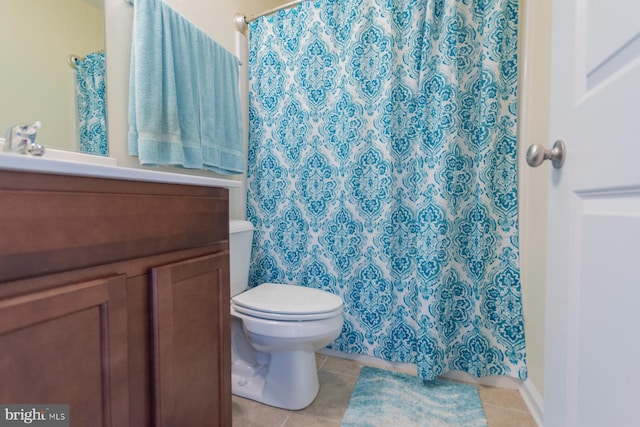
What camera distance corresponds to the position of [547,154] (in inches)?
21.8

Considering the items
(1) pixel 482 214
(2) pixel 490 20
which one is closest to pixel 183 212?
(1) pixel 482 214

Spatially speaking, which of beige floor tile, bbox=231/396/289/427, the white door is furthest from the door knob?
beige floor tile, bbox=231/396/289/427

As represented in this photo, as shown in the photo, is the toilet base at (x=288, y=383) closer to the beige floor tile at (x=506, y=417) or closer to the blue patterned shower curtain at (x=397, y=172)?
the blue patterned shower curtain at (x=397, y=172)

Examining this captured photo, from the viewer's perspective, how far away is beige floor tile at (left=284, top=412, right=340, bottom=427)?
3.73 feet

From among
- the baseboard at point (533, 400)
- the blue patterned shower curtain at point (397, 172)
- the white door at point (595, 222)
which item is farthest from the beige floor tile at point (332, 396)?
the white door at point (595, 222)

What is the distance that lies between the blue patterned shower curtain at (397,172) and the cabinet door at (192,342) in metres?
0.86

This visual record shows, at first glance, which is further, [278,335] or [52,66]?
[278,335]

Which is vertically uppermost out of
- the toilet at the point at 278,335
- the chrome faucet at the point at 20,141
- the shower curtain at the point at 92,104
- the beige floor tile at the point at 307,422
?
the shower curtain at the point at 92,104

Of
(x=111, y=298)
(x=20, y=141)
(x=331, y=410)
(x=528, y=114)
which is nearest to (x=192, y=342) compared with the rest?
(x=111, y=298)

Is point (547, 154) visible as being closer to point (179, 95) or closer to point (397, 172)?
point (397, 172)

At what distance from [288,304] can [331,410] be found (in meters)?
0.48

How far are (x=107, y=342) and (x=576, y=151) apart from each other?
2.86ft

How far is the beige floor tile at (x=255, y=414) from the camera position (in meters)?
1.15

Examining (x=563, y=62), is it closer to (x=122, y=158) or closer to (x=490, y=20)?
(x=490, y=20)
